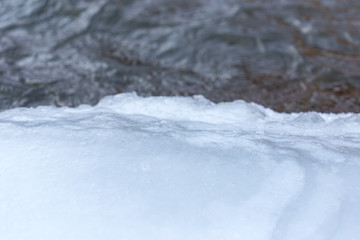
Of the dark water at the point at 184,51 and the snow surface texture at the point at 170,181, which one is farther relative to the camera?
the dark water at the point at 184,51

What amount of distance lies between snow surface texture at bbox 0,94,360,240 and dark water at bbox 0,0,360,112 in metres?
1.24

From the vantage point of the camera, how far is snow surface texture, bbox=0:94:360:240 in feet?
3.05

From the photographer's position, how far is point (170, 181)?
106 centimetres

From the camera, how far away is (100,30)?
330 cm

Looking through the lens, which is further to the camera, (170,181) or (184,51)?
(184,51)

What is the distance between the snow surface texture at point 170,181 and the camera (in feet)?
3.05

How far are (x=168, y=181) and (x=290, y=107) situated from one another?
5.41ft

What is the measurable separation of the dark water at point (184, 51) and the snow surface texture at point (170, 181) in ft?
4.06

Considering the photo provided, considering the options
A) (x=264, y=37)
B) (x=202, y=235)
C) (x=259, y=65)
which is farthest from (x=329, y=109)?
(x=202, y=235)

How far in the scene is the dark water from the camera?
2684 millimetres

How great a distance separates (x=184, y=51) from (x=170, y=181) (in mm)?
2123

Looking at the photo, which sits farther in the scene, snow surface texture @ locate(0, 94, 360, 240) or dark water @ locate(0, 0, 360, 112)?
dark water @ locate(0, 0, 360, 112)

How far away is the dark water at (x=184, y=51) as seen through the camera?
268 cm

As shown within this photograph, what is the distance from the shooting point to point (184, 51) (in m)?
3.11
